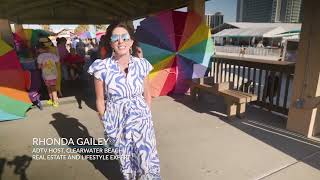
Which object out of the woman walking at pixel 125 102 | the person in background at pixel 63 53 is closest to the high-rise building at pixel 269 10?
the person in background at pixel 63 53

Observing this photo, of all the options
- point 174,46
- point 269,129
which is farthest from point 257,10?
point 269,129

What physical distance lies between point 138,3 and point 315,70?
24.7 feet

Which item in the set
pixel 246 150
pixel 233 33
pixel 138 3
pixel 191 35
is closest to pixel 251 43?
pixel 233 33

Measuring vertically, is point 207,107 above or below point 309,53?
below

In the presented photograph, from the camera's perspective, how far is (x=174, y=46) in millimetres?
6246

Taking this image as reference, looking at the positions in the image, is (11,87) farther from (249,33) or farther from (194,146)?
(249,33)

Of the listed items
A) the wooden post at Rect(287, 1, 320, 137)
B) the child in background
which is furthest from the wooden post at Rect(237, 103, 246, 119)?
the child in background

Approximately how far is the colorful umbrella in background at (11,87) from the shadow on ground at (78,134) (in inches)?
28.6

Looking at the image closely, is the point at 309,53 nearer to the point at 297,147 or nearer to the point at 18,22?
the point at 297,147

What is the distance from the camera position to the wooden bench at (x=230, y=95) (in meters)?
4.95

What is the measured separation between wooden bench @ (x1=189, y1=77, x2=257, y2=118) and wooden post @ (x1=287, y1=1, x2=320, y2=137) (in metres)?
0.85

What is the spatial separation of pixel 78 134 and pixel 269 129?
3472 mm

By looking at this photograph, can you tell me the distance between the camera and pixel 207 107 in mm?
5980

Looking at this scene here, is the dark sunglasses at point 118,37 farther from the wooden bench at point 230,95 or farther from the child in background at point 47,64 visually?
the child in background at point 47,64
